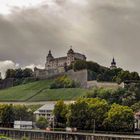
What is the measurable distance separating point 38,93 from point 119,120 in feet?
266

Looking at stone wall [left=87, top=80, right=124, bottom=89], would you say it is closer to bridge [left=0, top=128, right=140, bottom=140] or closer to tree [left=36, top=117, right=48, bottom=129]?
tree [left=36, top=117, right=48, bottom=129]

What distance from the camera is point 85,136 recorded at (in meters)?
81.6

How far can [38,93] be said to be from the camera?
170625 millimetres

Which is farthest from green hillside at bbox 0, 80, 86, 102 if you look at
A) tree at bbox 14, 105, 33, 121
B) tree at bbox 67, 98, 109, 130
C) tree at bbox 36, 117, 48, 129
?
tree at bbox 67, 98, 109, 130

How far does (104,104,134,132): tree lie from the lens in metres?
91.5

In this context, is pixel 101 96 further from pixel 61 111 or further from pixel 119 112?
pixel 119 112

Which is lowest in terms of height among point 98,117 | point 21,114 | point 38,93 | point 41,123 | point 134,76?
point 41,123

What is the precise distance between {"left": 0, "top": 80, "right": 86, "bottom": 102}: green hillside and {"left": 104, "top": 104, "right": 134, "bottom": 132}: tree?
55619 millimetres

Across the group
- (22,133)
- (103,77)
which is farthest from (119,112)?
(103,77)

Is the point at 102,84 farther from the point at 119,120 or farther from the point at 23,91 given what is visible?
the point at 119,120

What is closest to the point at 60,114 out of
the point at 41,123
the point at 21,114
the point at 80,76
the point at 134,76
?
the point at 41,123

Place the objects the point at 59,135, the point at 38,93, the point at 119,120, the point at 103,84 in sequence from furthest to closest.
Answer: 1. the point at 38,93
2. the point at 103,84
3. the point at 119,120
4. the point at 59,135

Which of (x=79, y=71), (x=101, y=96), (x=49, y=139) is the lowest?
(x=49, y=139)

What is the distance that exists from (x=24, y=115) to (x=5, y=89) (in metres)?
67.8
